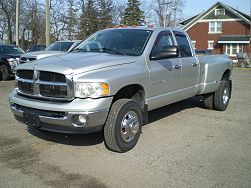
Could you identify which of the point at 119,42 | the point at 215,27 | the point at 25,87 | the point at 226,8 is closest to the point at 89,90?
the point at 25,87

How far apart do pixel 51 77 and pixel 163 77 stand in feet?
6.79

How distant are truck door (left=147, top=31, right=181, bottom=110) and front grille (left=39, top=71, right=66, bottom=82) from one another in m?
1.58

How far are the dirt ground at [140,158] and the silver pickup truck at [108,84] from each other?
423 mm

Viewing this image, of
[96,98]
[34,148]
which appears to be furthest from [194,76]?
[34,148]

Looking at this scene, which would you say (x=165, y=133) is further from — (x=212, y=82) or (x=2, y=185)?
(x=2, y=185)

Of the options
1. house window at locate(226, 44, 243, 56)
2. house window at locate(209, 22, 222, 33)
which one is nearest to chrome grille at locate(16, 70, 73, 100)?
house window at locate(226, 44, 243, 56)

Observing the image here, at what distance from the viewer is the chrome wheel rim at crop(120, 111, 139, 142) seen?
518 centimetres

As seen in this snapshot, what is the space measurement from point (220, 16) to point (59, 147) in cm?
4740

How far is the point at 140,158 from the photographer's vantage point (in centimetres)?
499

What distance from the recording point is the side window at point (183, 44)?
274 inches

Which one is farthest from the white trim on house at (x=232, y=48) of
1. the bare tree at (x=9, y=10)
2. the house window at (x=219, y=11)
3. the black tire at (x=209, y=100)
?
the black tire at (x=209, y=100)

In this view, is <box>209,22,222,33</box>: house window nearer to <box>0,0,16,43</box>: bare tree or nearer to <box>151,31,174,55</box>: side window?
<box>0,0,16,43</box>: bare tree

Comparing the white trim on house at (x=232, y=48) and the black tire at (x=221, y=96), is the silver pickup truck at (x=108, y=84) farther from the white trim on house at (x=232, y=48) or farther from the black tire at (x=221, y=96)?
the white trim on house at (x=232, y=48)

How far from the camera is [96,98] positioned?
473 centimetres
